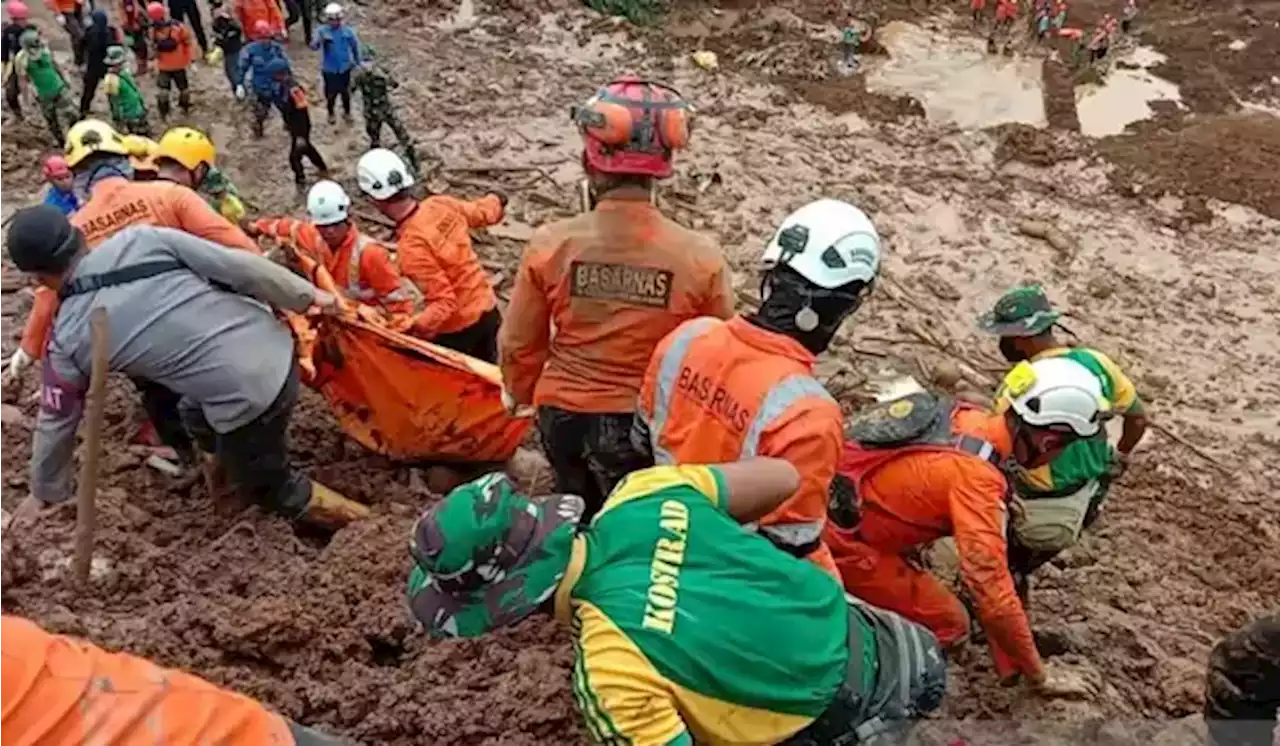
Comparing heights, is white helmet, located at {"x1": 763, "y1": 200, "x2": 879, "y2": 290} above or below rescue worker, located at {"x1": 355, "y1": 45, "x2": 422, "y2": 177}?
above

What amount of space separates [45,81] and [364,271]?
570 cm

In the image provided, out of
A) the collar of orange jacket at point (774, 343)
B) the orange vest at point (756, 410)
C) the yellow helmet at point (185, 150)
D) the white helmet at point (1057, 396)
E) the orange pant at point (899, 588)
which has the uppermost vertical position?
the collar of orange jacket at point (774, 343)

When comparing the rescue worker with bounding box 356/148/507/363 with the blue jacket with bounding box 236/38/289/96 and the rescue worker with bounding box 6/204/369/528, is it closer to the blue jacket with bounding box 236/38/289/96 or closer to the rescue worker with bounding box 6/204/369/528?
the rescue worker with bounding box 6/204/369/528

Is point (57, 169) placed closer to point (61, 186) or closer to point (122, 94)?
point (61, 186)

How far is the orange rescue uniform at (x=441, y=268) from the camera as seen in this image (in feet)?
19.0

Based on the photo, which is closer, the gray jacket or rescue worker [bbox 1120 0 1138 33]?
the gray jacket

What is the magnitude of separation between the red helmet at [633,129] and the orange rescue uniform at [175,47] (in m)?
8.27

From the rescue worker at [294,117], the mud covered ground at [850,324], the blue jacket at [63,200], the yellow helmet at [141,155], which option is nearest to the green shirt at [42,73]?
the mud covered ground at [850,324]

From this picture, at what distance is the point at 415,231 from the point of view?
5.78 meters

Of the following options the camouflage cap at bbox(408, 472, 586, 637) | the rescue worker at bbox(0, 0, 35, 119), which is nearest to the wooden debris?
the camouflage cap at bbox(408, 472, 586, 637)

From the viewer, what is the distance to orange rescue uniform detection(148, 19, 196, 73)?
10859mm

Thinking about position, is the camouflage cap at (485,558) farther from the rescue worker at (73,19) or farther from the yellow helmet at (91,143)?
the rescue worker at (73,19)

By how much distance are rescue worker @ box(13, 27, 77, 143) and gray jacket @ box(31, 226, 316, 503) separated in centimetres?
648

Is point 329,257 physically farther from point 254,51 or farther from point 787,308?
point 254,51
